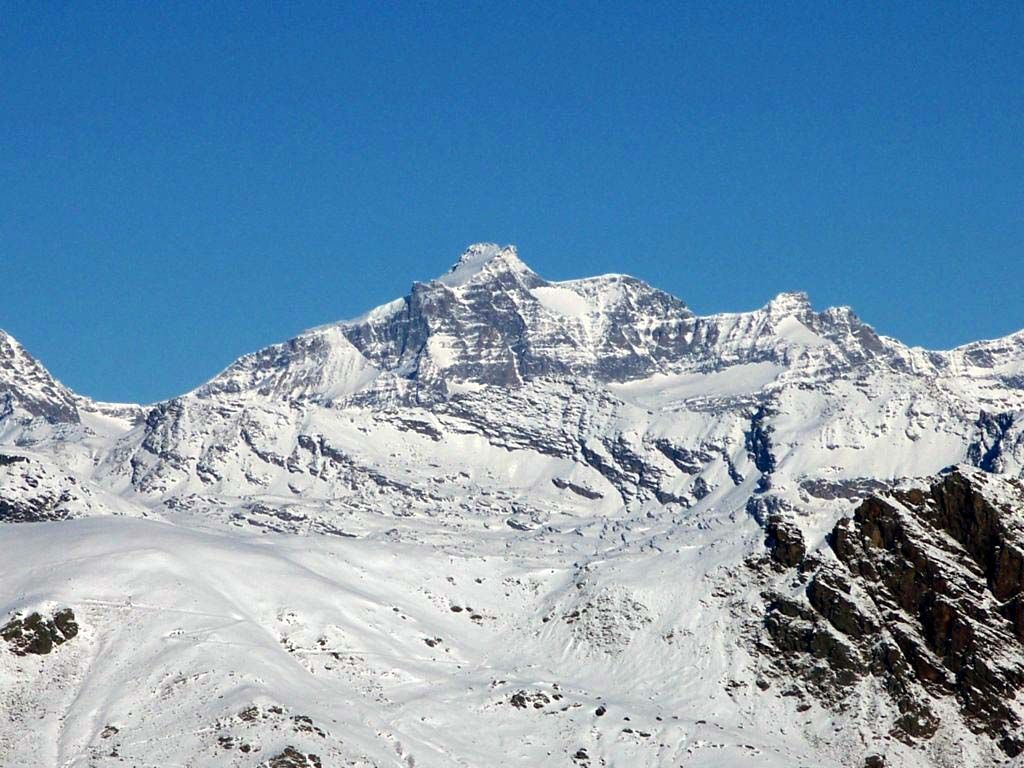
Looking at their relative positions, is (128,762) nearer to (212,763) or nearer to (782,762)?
(212,763)

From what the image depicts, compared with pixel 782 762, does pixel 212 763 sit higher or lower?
lower

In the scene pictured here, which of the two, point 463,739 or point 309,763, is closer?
point 309,763

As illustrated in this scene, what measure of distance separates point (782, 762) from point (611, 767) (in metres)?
15.7

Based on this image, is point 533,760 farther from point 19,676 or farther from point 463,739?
point 19,676

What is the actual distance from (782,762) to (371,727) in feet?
122

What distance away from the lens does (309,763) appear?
181625 millimetres

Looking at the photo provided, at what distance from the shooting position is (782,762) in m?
199

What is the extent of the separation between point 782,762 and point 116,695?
60.2 metres

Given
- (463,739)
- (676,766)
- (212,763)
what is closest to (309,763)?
(212,763)

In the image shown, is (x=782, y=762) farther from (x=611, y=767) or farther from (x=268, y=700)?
(x=268, y=700)

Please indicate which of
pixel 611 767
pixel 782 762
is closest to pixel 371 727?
pixel 611 767

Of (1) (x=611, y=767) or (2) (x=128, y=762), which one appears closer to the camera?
(2) (x=128, y=762)

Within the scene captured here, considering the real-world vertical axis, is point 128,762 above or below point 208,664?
below

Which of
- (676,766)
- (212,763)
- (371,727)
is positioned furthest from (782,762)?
(212,763)
